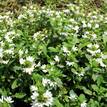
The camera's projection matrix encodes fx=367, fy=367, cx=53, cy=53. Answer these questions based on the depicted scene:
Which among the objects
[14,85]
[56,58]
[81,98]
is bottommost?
[81,98]

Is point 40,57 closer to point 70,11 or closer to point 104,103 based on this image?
point 104,103

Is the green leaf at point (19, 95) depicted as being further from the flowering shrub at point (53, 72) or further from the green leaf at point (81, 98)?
the green leaf at point (81, 98)

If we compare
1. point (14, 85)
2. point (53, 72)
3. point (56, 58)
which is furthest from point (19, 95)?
point (56, 58)

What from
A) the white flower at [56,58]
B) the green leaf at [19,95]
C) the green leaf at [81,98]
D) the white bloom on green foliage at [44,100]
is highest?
the white flower at [56,58]

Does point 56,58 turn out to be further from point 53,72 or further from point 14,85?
point 14,85

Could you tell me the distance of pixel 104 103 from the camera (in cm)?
275

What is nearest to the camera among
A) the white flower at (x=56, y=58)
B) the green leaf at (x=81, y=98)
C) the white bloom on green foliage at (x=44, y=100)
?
the white bloom on green foliage at (x=44, y=100)

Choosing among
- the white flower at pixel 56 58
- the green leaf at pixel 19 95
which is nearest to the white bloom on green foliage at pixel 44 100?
the green leaf at pixel 19 95

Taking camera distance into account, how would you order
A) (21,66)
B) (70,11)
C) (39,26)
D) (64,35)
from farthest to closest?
(70,11)
(39,26)
(64,35)
(21,66)

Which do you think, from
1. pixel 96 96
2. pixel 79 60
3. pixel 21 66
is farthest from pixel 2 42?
pixel 96 96

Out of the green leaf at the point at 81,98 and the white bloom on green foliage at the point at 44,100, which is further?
the green leaf at the point at 81,98

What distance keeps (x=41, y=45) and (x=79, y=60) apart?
342mm

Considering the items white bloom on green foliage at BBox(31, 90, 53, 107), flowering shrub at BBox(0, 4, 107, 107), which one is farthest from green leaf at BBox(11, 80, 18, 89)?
white bloom on green foliage at BBox(31, 90, 53, 107)

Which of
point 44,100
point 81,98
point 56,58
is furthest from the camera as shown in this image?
point 56,58
